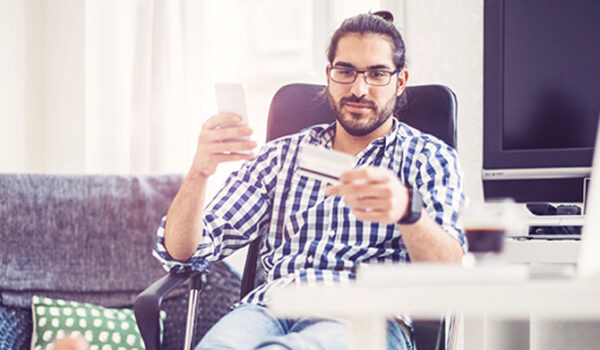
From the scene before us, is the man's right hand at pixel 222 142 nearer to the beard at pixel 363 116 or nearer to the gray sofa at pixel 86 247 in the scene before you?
the beard at pixel 363 116

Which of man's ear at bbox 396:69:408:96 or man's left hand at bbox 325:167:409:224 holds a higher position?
man's ear at bbox 396:69:408:96

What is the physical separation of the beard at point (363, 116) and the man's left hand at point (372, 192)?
52 cm

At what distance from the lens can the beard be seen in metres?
1.43

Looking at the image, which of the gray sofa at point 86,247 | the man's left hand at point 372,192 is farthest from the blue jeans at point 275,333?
the gray sofa at point 86,247

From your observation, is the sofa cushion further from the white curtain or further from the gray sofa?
the white curtain

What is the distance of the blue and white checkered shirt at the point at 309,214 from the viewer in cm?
128

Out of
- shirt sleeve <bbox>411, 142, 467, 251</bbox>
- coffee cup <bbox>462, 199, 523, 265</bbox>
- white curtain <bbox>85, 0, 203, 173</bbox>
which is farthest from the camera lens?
white curtain <bbox>85, 0, 203, 173</bbox>

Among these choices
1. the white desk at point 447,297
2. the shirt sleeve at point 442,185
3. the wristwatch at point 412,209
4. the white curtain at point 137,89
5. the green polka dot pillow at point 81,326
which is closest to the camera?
the white desk at point 447,297

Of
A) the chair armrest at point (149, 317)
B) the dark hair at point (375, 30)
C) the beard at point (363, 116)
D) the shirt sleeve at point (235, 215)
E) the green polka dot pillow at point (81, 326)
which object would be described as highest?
the dark hair at point (375, 30)

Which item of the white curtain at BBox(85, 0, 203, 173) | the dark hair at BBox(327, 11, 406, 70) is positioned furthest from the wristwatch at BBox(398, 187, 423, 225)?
the white curtain at BBox(85, 0, 203, 173)

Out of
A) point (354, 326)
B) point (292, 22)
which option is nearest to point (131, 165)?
point (292, 22)

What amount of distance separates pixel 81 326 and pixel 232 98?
3.08ft

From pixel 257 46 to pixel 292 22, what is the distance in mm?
157

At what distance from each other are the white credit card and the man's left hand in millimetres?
17
